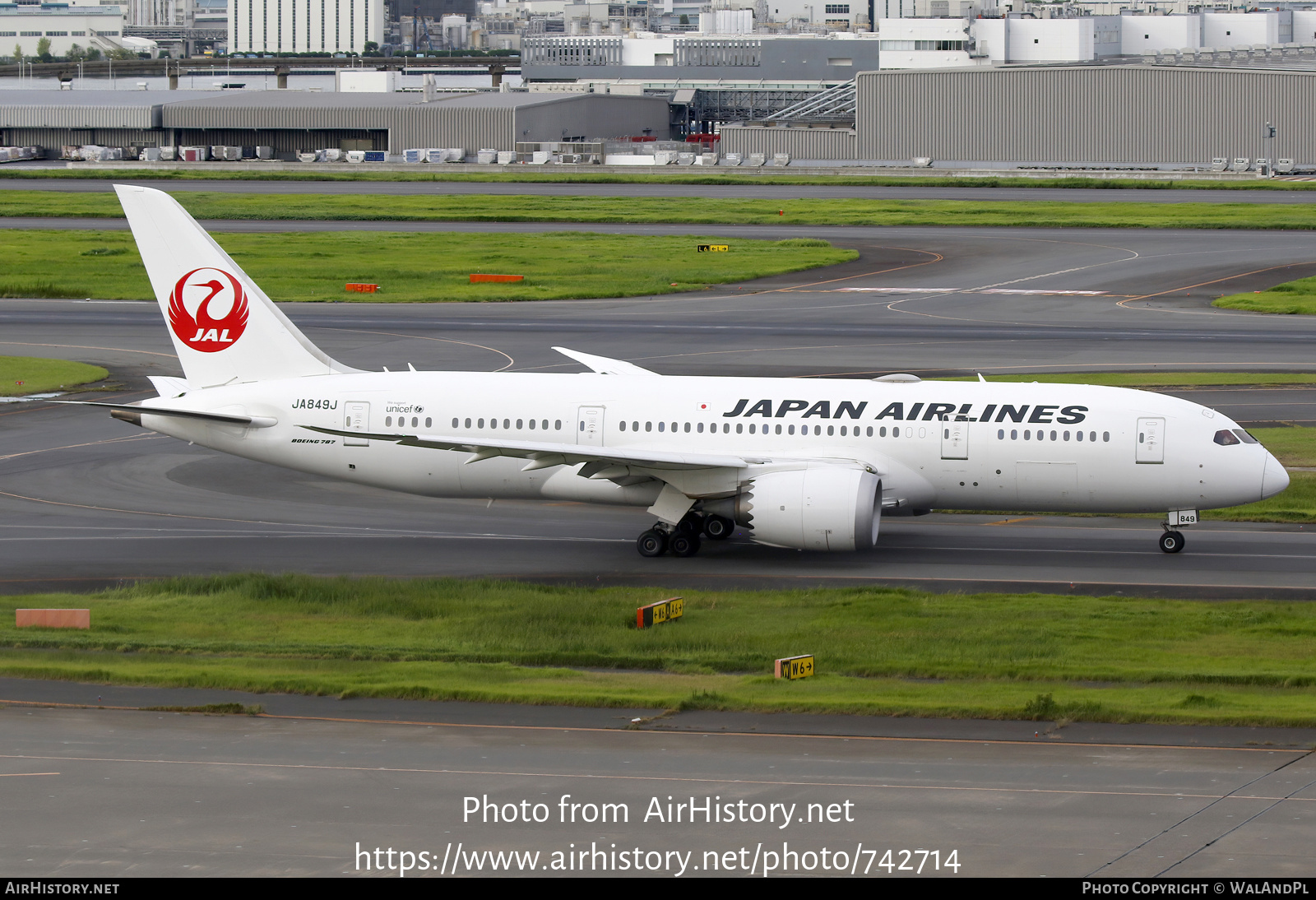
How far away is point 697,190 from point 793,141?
119ft

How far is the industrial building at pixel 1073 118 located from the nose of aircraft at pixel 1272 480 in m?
126

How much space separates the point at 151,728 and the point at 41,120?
586 feet

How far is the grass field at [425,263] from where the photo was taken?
86562mm

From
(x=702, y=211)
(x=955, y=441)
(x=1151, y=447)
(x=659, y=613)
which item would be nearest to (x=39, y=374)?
(x=659, y=613)

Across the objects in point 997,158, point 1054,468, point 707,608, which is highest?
point 997,158

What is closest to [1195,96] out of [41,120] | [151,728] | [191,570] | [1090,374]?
[1090,374]

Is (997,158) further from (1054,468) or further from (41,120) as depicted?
(1054,468)

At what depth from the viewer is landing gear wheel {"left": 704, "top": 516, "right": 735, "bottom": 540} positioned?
129ft

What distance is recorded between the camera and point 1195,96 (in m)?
157

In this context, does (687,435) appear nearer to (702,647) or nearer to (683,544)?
(683,544)

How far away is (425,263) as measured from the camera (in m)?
95.8

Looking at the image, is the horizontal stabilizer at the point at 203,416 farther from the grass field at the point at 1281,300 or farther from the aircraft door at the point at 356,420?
the grass field at the point at 1281,300

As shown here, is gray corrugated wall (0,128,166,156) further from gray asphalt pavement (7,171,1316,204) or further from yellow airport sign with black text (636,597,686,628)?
yellow airport sign with black text (636,597,686,628)

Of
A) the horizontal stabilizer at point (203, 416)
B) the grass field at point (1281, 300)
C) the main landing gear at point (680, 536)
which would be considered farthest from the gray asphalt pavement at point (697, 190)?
the main landing gear at point (680, 536)
